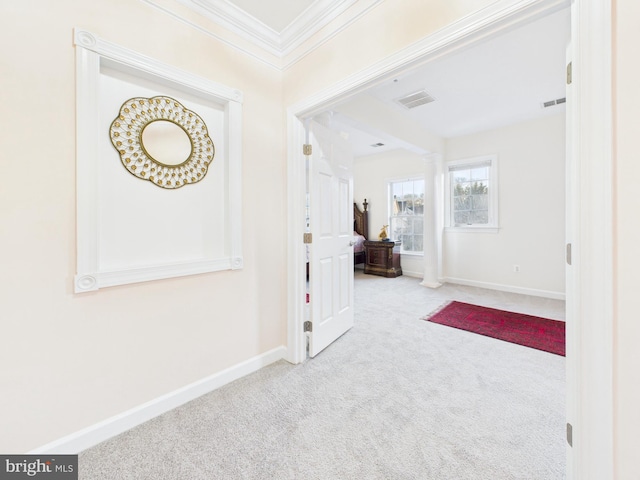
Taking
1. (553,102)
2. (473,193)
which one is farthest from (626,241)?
(473,193)

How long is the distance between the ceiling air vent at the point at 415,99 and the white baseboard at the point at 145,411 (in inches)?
129

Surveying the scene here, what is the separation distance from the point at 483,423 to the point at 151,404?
195cm

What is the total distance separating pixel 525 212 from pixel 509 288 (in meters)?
1.24

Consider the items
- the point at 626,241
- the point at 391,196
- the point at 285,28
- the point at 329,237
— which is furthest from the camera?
the point at 391,196

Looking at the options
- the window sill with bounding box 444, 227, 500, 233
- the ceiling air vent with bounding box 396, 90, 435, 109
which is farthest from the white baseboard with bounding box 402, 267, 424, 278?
the ceiling air vent with bounding box 396, 90, 435, 109

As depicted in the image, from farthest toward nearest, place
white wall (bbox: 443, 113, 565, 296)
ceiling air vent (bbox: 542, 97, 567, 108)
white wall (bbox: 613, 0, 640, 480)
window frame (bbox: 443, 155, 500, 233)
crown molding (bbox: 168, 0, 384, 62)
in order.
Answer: window frame (bbox: 443, 155, 500, 233) → white wall (bbox: 443, 113, 565, 296) → ceiling air vent (bbox: 542, 97, 567, 108) → crown molding (bbox: 168, 0, 384, 62) → white wall (bbox: 613, 0, 640, 480)

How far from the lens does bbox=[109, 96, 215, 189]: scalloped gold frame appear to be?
1.54 m

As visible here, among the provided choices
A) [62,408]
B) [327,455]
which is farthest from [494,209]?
[62,408]

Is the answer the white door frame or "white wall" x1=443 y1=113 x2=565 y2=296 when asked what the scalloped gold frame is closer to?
the white door frame

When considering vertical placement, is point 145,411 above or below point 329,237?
below

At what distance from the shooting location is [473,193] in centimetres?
482

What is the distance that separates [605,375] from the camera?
3.17ft

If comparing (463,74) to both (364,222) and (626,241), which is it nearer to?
(626,241)

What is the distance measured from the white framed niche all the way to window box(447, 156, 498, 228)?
4303 millimetres
